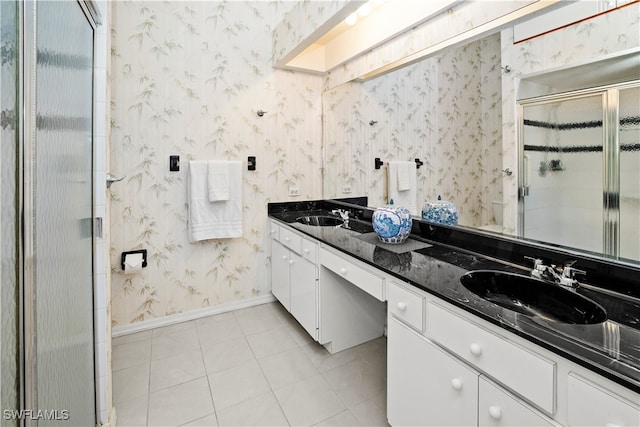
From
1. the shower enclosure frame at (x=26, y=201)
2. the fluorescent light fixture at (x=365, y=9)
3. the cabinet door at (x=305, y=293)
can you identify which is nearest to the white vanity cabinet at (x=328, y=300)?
the cabinet door at (x=305, y=293)

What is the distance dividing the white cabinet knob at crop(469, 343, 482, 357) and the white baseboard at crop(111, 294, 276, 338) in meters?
2.17

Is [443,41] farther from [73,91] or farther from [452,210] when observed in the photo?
[73,91]

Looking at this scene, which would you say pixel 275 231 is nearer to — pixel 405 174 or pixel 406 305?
pixel 405 174

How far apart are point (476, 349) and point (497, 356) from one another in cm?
6

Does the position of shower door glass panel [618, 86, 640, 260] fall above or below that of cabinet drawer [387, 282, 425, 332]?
above

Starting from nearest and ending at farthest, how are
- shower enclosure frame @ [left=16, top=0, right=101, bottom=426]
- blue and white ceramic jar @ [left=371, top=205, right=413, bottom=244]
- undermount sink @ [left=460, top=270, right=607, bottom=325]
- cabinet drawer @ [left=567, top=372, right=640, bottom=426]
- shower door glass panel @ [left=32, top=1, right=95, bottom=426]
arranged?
cabinet drawer @ [left=567, top=372, right=640, bottom=426], shower enclosure frame @ [left=16, top=0, right=101, bottom=426], shower door glass panel @ [left=32, top=1, right=95, bottom=426], undermount sink @ [left=460, top=270, right=607, bottom=325], blue and white ceramic jar @ [left=371, top=205, right=413, bottom=244]

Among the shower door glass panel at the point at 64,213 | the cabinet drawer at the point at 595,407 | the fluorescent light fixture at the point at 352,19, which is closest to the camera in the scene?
the cabinet drawer at the point at 595,407

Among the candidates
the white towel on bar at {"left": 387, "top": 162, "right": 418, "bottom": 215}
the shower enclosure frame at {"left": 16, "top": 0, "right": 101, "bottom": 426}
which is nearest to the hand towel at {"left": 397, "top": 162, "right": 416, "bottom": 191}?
the white towel on bar at {"left": 387, "top": 162, "right": 418, "bottom": 215}

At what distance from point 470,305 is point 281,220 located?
1.80 metres

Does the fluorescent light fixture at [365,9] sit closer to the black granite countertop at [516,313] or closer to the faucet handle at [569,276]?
the black granite countertop at [516,313]

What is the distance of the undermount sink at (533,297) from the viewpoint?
102cm

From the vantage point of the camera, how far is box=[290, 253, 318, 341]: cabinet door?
206 cm

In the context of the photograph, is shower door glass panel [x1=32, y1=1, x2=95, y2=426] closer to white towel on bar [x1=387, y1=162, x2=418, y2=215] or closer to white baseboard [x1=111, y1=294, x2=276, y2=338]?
white baseboard [x1=111, y1=294, x2=276, y2=338]

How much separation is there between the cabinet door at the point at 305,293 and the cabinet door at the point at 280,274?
11 cm
